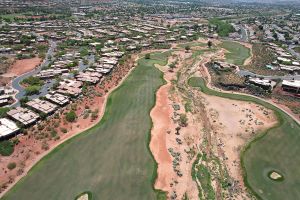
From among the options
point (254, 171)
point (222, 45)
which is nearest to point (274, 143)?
point (254, 171)

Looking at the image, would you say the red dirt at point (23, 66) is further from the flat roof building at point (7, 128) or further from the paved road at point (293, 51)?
the paved road at point (293, 51)

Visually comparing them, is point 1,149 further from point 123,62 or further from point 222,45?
point 222,45

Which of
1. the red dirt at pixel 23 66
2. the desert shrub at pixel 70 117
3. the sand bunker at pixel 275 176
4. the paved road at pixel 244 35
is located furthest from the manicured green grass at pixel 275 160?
the paved road at pixel 244 35

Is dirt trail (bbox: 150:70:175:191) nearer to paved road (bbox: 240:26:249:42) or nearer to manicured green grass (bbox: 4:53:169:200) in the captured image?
manicured green grass (bbox: 4:53:169:200)

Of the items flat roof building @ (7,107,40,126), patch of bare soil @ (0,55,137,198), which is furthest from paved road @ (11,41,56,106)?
patch of bare soil @ (0,55,137,198)

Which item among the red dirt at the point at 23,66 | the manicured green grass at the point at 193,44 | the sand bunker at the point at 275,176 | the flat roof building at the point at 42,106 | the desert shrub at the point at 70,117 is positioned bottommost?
the sand bunker at the point at 275,176

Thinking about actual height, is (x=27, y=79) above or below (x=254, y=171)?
above
